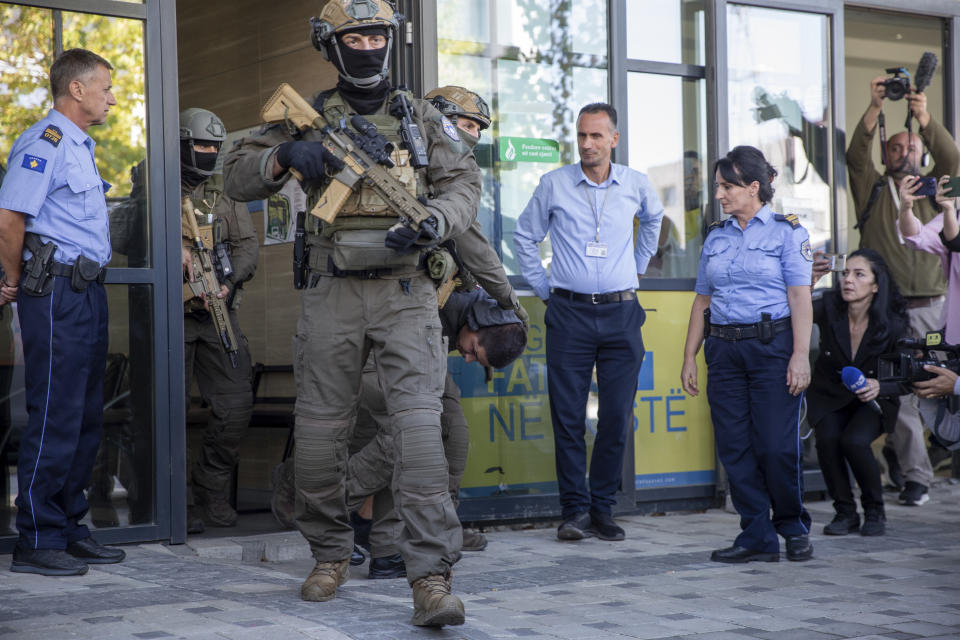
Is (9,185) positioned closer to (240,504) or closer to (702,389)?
(240,504)

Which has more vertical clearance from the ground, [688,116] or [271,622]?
[688,116]

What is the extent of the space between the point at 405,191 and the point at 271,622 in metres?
1.54

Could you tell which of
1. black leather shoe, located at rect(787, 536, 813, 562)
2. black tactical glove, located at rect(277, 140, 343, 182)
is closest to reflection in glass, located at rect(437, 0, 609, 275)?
black leather shoe, located at rect(787, 536, 813, 562)

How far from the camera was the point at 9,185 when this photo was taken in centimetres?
495

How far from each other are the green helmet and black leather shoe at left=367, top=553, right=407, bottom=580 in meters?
2.78

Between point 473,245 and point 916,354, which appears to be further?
point 916,354

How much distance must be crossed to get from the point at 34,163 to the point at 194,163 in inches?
65.9

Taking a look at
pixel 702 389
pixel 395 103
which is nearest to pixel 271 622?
pixel 395 103

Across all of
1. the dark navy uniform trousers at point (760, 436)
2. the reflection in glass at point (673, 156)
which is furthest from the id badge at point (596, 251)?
→ the reflection in glass at point (673, 156)

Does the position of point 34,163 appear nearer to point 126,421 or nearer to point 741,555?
point 126,421

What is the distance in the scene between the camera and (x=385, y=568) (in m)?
5.02

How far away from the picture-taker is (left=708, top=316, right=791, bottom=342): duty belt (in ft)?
18.6

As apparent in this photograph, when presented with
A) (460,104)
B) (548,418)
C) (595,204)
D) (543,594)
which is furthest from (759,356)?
(460,104)

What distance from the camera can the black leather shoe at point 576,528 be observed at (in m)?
6.18
